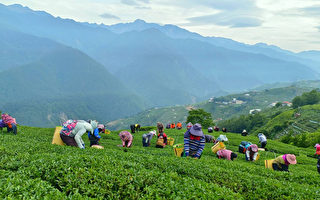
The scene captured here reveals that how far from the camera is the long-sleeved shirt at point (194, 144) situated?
1206cm

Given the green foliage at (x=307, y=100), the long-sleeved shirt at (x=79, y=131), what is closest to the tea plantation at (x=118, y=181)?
the long-sleeved shirt at (x=79, y=131)

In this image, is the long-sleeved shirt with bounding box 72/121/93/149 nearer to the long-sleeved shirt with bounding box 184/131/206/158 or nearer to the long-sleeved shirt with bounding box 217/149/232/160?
the long-sleeved shirt with bounding box 184/131/206/158

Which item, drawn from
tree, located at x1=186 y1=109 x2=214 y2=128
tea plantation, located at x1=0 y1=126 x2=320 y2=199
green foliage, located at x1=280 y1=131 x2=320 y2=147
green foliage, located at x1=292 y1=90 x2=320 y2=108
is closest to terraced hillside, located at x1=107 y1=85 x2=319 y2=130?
green foliage, located at x1=292 y1=90 x2=320 y2=108

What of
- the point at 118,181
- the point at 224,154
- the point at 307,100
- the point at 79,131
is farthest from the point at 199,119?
the point at 118,181

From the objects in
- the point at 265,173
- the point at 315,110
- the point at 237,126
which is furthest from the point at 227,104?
the point at 265,173

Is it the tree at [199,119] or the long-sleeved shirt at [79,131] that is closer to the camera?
the long-sleeved shirt at [79,131]

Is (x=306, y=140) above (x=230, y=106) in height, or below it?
above

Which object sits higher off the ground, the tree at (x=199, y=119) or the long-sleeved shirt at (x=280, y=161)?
the long-sleeved shirt at (x=280, y=161)

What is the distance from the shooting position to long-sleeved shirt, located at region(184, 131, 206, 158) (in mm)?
12062

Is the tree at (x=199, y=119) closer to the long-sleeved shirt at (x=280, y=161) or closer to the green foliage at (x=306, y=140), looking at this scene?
the green foliage at (x=306, y=140)

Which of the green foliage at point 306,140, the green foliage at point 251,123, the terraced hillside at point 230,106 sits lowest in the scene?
the terraced hillside at point 230,106

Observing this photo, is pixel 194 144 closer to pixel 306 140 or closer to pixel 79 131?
pixel 79 131

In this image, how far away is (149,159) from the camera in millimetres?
9258

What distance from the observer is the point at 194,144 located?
→ 12172mm
